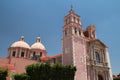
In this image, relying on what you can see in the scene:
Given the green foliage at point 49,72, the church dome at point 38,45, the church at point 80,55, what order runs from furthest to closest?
the church dome at point 38,45
the church at point 80,55
the green foliage at point 49,72

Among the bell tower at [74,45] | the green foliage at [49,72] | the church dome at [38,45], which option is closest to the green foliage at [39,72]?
the green foliage at [49,72]

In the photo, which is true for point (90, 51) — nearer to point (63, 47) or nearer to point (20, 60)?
point (63, 47)

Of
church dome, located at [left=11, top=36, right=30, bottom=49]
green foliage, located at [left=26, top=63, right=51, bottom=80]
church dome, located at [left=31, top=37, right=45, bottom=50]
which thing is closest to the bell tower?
green foliage, located at [left=26, top=63, right=51, bottom=80]

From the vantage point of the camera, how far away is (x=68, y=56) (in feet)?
98.5

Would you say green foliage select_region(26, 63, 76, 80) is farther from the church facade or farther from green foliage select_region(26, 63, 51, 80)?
the church facade

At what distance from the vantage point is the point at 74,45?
98.9 feet

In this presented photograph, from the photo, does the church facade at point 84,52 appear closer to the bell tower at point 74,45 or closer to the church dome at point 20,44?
the bell tower at point 74,45

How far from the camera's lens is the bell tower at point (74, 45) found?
28.9 metres

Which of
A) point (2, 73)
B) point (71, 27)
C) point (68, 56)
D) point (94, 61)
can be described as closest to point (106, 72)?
point (94, 61)

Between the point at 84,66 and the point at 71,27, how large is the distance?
8.25 m

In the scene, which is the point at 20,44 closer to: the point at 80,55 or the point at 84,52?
the point at 80,55

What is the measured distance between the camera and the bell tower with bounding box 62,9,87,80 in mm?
28938

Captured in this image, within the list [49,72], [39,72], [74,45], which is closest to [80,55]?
[74,45]

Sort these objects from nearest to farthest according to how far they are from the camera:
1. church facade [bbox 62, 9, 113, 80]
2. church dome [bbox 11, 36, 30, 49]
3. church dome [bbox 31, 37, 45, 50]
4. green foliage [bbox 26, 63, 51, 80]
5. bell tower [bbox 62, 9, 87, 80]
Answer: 1. green foliage [bbox 26, 63, 51, 80]
2. bell tower [bbox 62, 9, 87, 80]
3. church facade [bbox 62, 9, 113, 80]
4. church dome [bbox 11, 36, 30, 49]
5. church dome [bbox 31, 37, 45, 50]
